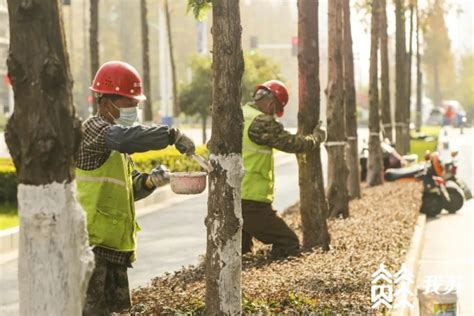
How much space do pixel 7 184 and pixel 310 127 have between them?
8130 mm

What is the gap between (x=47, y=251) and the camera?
4.65m

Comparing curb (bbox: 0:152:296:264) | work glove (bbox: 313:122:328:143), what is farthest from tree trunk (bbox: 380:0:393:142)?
work glove (bbox: 313:122:328:143)

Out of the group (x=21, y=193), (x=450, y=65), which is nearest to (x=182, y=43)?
(x=450, y=65)

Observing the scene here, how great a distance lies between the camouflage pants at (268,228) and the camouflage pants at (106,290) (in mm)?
3240

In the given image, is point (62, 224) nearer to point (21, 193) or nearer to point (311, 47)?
point (21, 193)

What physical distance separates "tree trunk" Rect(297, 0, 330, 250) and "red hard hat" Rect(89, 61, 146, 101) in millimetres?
4183

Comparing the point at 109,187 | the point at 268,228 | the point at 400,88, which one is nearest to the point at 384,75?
the point at 400,88

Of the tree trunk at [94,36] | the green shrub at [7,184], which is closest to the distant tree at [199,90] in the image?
the tree trunk at [94,36]

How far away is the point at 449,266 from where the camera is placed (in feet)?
41.7

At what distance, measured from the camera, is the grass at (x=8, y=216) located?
1511 centimetres

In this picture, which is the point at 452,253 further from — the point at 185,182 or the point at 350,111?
the point at 185,182

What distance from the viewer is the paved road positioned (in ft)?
35.3

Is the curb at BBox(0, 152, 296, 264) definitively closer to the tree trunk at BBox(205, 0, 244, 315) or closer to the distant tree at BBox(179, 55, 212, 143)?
the tree trunk at BBox(205, 0, 244, 315)

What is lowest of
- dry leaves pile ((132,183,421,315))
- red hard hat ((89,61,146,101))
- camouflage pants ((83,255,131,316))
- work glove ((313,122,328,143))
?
dry leaves pile ((132,183,421,315))
